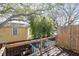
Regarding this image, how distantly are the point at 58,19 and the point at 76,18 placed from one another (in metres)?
0.20

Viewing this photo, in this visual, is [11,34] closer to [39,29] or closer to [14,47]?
[14,47]

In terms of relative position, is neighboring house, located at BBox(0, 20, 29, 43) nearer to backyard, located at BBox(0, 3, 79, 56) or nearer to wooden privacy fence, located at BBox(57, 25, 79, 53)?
backyard, located at BBox(0, 3, 79, 56)

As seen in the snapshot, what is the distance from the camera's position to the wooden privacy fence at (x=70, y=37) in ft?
4.94

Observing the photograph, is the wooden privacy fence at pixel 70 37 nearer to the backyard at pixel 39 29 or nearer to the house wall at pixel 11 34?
the backyard at pixel 39 29

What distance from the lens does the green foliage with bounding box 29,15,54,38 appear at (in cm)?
150

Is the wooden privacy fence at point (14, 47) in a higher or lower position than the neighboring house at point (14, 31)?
lower

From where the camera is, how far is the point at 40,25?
4.93ft

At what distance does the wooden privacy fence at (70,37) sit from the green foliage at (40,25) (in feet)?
0.40

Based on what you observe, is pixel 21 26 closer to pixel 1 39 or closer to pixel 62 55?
pixel 1 39

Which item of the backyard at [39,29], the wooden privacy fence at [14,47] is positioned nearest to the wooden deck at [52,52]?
the backyard at [39,29]

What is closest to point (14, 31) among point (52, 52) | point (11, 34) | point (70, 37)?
point (11, 34)

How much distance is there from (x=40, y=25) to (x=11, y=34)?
33cm

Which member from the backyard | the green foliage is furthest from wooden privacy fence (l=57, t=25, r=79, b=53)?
the green foliage

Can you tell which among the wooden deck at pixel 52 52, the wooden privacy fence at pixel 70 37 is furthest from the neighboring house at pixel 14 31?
the wooden privacy fence at pixel 70 37
